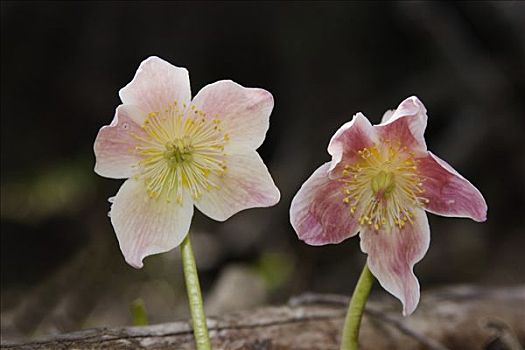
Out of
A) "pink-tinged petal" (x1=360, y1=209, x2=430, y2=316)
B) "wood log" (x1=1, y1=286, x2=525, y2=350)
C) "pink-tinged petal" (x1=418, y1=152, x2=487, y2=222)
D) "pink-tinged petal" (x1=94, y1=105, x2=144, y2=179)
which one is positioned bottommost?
"wood log" (x1=1, y1=286, x2=525, y2=350)

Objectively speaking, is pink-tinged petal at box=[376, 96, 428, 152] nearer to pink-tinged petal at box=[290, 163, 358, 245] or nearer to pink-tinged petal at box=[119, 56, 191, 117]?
pink-tinged petal at box=[290, 163, 358, 245]

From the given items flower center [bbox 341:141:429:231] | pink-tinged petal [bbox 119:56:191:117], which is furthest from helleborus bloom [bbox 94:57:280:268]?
flower center [bbox 341:141:429:231]

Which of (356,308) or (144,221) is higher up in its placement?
(144,221)

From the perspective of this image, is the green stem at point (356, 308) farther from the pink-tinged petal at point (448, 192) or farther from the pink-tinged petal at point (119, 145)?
the pink-tinged petal at point (119, 145)

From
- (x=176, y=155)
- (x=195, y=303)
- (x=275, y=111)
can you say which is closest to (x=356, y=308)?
(x=195, y=303)

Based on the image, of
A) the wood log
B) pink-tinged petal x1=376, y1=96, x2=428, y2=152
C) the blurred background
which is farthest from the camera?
the blurred background

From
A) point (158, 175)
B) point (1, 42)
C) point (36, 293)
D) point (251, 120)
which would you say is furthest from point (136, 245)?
point (1, 42)

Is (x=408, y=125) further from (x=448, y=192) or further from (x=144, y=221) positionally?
(x=144, y=221)
